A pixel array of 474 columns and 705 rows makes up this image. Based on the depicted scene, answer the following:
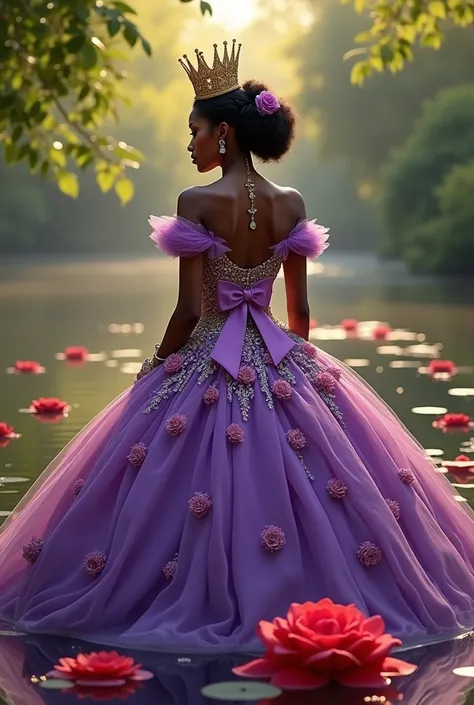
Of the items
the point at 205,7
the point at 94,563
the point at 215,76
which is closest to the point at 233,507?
the point at 94,563

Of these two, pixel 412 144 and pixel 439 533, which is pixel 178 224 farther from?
pixel 412 144

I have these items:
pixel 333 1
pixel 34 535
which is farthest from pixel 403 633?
pixel 333 1

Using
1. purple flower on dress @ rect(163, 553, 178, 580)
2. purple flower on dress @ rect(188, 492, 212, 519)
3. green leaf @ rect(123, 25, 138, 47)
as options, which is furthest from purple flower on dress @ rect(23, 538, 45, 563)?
green leaf @ rect(123, 25, 138, 47)

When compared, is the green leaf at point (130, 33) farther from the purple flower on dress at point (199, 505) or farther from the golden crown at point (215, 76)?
the purple flower on dress at point (199, 505)

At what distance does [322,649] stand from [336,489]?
995 mm

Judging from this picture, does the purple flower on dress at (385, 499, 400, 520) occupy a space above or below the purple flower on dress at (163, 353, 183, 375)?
below

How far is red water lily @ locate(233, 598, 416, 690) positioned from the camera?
16.7ft

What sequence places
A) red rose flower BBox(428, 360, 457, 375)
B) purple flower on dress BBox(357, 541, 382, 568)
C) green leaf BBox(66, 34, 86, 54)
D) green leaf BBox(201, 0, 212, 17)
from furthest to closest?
1. red rose flower BBox(428, 360, 457, 375)
2. green leaf BBox(201, 0, 212, 17)
3. green leaf BBox(66, 34, 86, 54)
4. purple flower on dress BBox(357, 541, 382, 568)

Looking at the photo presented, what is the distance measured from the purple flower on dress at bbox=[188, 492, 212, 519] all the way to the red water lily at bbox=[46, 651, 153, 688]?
2.44 ft

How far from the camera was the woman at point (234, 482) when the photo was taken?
578 cm

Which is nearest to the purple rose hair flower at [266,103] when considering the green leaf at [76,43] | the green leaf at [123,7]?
the green leaf at [123,7]

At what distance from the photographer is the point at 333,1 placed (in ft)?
192

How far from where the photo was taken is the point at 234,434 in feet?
19.9

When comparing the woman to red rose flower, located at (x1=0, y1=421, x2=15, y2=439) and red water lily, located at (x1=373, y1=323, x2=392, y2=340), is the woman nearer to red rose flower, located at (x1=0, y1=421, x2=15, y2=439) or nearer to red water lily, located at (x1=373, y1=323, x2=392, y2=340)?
red rose flower, located at (x1=0, y1=421, x2=15, y2=439)
